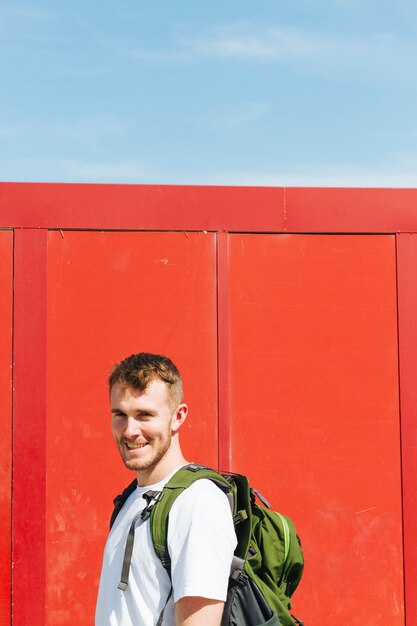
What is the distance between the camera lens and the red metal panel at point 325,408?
191 inches

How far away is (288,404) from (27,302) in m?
1.51

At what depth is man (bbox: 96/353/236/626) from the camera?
2066 mm

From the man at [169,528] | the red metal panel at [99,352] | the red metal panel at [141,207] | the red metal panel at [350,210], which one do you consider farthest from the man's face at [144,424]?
the red metal panel at [350,210]

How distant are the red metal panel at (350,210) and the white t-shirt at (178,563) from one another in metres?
3.00

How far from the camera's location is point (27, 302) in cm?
483

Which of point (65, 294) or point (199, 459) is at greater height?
point (65, 294)

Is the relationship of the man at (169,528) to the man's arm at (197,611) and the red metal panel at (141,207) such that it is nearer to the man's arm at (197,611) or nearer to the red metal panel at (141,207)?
the man's arm at (197,611)

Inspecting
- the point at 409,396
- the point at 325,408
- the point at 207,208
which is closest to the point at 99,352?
the point at 207,208

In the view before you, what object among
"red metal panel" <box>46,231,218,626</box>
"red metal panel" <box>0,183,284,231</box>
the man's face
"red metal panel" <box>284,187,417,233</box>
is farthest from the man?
"red metal panel" <box>284,187,417,233</box>

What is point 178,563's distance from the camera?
6.84ft

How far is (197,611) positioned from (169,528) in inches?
8.0

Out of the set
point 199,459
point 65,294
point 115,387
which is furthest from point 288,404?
point 115,387

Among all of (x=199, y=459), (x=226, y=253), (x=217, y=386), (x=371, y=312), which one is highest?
(x=226, y=253)

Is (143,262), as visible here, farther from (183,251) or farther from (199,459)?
(199,459)
